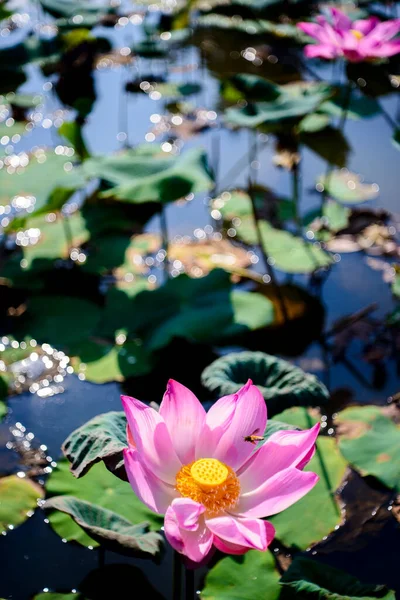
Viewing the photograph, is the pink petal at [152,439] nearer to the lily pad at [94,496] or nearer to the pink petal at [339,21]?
the lily pad at [94,496]

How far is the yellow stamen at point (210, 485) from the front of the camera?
1159mm

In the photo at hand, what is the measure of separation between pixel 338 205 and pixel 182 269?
34.0 inches

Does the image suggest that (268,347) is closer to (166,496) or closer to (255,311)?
(255,311)

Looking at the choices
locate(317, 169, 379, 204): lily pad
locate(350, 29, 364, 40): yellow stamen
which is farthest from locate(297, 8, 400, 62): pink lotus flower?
locate(317, 169, 379, 204): lily pad

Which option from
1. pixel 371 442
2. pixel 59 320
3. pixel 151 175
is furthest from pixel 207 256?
pixel 371 442

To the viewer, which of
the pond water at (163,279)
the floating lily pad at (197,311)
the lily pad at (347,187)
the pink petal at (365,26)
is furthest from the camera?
the lily pad at (347,187)

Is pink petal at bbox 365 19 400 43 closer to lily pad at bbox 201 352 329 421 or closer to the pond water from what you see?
the pond water

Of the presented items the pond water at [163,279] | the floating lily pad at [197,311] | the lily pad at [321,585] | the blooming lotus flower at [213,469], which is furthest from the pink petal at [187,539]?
the floating lily pad at [197,311]

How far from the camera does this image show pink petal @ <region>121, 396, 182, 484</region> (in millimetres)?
1159

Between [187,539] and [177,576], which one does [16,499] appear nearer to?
[177,576]

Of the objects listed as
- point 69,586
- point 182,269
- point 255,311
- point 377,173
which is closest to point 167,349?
point 255,311

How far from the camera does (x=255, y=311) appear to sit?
2332 millimetres

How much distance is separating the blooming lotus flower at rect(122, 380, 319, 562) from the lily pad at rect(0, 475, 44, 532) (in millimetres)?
689

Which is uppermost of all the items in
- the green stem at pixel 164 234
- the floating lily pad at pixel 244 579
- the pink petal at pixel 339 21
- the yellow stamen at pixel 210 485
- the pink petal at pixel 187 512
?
the pink petal at pixel 339 21
